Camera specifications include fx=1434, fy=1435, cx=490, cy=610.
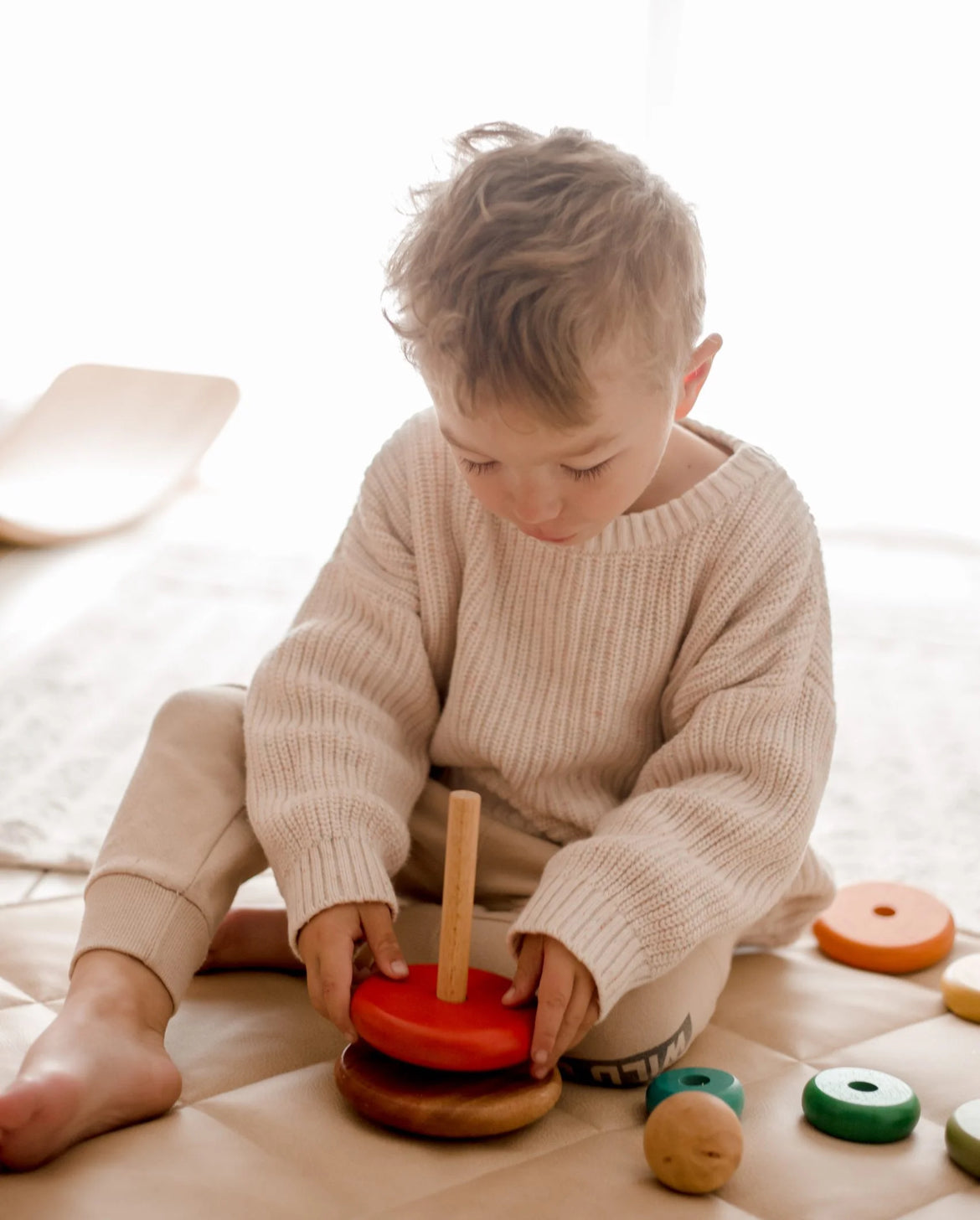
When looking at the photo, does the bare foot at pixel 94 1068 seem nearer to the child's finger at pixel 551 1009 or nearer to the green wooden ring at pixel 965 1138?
the child's finger at pixel 551 1009

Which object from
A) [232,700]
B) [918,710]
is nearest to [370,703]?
[232,700]

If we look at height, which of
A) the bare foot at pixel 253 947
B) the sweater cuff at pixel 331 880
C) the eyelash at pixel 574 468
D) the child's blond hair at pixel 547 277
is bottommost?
the bare foot at pixel 253 947

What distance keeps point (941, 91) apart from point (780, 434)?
2.27 ft

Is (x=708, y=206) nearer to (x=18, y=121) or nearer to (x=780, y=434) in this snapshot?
(x=780, y=434)

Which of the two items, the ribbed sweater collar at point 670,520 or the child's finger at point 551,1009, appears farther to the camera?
the ribbed sweater collar at point 670,520

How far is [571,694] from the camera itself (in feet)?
3.17

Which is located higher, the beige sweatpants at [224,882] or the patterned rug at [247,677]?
the beige sweatpants at [224,882]

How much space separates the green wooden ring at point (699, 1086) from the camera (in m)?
0.78

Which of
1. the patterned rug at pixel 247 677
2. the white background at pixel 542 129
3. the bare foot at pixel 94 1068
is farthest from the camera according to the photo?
the white background at pixel 542 129

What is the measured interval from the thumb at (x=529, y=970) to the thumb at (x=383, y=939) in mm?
62

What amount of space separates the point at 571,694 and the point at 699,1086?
28cm

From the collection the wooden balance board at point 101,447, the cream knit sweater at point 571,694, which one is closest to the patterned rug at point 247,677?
the wooden balance board at point 101,447

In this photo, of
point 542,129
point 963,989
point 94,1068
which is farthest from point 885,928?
point 542,129

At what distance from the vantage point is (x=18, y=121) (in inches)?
108
